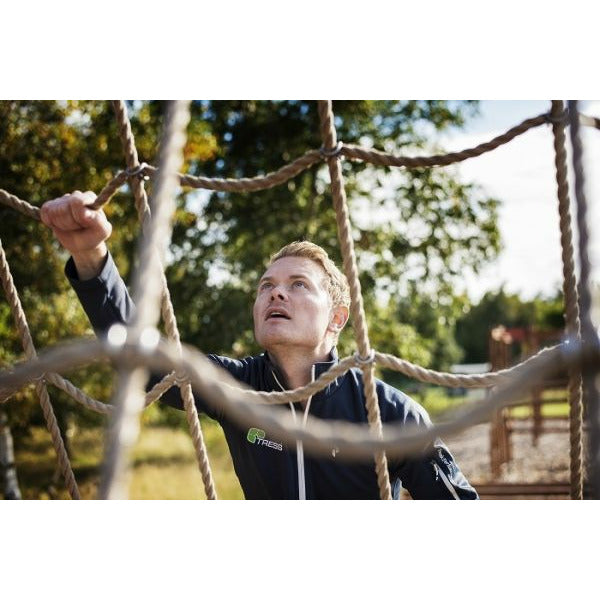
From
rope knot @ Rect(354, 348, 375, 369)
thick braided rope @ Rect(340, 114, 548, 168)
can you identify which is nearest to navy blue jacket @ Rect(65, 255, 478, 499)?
rope knot @ Rect(354, 348, 375, 369)

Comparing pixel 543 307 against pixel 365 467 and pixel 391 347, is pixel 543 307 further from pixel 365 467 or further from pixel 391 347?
pixel 365 467

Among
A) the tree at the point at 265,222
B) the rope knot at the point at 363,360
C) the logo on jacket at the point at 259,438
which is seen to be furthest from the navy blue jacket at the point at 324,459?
the tree at the point at 265,222

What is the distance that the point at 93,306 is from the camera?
114cm

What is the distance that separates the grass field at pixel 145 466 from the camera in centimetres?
456

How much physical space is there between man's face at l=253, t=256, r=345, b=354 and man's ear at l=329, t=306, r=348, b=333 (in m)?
0.03

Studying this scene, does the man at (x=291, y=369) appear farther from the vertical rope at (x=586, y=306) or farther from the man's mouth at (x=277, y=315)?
the vertical rope at (x=586, y=306)

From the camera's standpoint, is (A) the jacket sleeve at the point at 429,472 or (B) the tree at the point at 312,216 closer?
(A) the jacket sleeve at the point at 429,472

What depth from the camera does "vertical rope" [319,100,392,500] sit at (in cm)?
92

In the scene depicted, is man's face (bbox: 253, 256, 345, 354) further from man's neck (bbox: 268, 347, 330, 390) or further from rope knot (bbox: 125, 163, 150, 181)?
rope knot (bbox: 125, 163, 150, 181)

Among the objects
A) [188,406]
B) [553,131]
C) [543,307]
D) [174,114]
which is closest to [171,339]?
[188,406]

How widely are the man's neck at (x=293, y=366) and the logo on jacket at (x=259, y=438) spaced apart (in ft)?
0.34

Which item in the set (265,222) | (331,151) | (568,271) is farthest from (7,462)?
(568,271)
